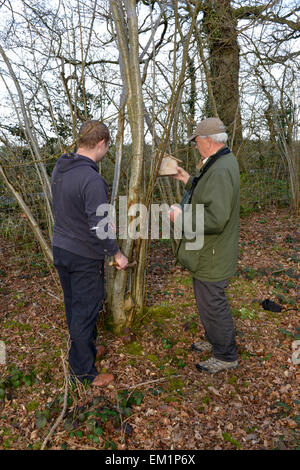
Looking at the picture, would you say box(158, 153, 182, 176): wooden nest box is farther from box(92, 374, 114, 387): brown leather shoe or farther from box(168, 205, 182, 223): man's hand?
box(92, 374, 114, 387): brown leather shoe

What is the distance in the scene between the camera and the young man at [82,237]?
6.88ft

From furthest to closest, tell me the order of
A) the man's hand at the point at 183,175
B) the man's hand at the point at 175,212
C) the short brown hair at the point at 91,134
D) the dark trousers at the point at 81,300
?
the man's hand at the point at 183,175
the man's hand at the point at 175,212
the dark trousers at the point at 81,300
the short brown hair at the point at 91,134

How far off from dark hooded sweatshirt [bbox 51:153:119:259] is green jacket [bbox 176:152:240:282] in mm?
692

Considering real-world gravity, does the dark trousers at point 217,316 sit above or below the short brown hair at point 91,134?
below

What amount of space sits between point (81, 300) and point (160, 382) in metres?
0.97

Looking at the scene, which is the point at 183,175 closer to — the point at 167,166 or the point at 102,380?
the point at 167,166

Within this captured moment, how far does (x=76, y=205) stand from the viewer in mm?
2156

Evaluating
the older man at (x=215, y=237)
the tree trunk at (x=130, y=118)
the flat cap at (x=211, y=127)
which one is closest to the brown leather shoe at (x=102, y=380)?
the tree trunk at (x=130, y=118)

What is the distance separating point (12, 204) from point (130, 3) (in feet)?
12.6

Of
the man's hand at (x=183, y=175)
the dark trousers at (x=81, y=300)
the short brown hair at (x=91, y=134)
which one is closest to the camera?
the short brown hair at (x=91, y=134)

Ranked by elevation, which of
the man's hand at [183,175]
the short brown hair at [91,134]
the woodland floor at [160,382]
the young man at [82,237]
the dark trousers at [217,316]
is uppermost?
the short brown hair at [91,134]

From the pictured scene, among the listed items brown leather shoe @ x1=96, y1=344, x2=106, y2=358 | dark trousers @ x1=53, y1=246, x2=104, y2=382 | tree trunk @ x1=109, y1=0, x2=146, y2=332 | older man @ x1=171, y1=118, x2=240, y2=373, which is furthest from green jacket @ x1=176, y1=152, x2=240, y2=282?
brown leather shoe @ x1=96, y1=344, x2=106, y2=358

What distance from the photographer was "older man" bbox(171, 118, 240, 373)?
7.18 ft

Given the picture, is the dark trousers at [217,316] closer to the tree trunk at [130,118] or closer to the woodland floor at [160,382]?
the woodland floor at [160,382]
